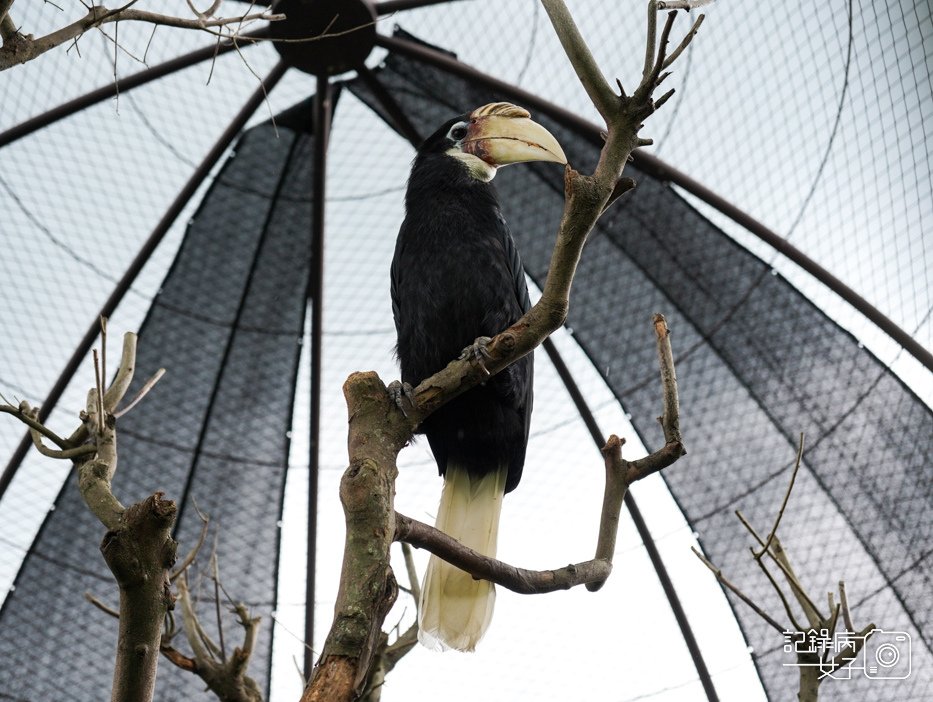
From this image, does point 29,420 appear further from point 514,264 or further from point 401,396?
point 514,264

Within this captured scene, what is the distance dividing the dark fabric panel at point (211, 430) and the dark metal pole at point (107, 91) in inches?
28.8

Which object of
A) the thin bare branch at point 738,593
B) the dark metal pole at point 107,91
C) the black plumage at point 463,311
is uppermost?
the dark metal pole at point 107,91

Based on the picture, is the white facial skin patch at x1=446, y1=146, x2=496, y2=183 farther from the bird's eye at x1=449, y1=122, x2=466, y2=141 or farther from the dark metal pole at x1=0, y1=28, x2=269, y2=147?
the dark metal pole at x1=0, y1=28, x2=269, y2=147

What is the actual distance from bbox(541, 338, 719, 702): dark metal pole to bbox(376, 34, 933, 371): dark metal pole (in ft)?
3.61

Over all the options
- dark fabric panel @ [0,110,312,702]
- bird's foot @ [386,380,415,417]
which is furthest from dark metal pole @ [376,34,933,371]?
bird's foot @ [386,380,415,417]

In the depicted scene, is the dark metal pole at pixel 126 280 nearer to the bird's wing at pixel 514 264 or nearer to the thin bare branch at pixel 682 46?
the bird's wing at pixel 514 264

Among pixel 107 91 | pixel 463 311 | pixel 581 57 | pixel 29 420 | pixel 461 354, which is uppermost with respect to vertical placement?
pixel 107 91

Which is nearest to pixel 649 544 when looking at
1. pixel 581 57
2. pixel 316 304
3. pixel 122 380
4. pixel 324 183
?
pixel 316 304

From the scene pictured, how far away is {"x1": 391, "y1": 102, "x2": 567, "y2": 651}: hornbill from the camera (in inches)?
133

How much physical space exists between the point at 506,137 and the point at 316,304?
5.49 feet

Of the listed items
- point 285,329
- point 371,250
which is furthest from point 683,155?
point 285,329

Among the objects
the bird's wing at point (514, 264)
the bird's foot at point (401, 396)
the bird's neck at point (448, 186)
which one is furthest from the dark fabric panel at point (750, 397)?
the bird's foot at point (401, 396)

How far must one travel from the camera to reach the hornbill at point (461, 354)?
338 centimetres

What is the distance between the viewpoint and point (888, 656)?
489 cm
